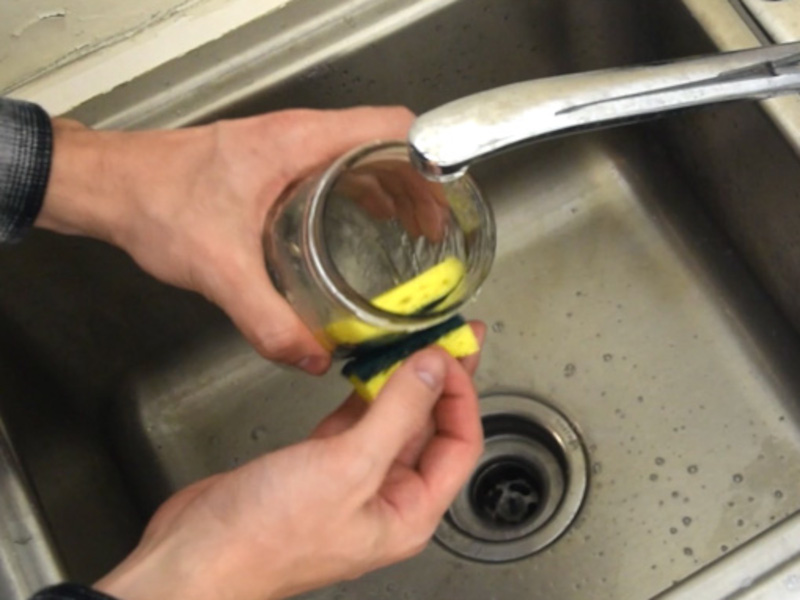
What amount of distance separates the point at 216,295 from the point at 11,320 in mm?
193

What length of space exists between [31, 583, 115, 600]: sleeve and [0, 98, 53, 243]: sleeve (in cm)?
20

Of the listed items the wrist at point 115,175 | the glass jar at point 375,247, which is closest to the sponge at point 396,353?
the glass jar at point 375,247

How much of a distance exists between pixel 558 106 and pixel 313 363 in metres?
0.19

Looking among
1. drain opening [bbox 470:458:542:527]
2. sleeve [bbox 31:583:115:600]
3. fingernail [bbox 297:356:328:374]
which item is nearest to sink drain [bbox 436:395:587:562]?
A: drain opening [bbox 470:458:542:527]

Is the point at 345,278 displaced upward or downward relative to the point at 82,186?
downward

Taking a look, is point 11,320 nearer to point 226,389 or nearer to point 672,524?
point 226,389

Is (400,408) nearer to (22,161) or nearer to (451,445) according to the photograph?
(451,445)

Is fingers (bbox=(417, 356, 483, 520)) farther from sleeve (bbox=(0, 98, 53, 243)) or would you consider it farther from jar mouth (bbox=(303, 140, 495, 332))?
sleeve (bbox=(0, 98, 53, 243))

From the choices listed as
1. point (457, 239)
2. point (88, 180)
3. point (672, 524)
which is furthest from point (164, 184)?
point (672, 524)

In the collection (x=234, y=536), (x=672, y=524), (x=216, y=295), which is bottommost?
(x=672, y=524)

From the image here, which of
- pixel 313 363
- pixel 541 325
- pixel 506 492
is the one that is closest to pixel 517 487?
pixel 506 492

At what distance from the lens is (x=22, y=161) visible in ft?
1.59

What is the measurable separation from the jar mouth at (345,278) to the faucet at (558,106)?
8cm

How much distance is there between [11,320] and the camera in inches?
23.5
